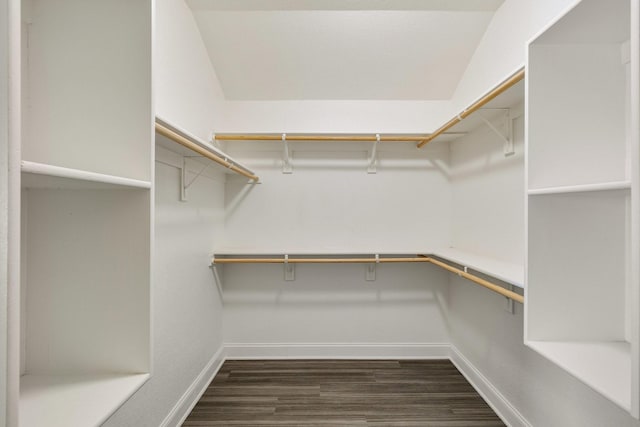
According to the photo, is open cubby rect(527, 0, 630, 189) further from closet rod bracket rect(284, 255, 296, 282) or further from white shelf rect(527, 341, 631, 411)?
closet rod bracket rect(284, 255, 296, 282)

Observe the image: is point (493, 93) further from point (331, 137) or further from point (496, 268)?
point (331, 137)

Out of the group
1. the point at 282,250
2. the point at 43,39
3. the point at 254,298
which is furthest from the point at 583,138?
the point at 254,298

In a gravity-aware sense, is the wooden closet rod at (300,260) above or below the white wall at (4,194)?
below

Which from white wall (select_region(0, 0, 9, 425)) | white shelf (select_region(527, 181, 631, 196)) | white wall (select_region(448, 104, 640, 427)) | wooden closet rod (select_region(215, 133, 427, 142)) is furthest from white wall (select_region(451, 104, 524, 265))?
white wall (select_region(0, 0, 9, 425))

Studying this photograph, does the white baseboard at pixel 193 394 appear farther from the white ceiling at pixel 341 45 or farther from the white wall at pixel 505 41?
the white wall at pixel 505 41

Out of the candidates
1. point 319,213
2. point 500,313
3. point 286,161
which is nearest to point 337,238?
point 319,213

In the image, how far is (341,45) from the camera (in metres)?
2.19

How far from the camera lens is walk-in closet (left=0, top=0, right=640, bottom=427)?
30.8 inches

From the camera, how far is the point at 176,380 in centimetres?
179

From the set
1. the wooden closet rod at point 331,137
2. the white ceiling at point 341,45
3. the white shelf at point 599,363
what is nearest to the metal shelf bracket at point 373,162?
the wooden closet rod at point 331,137

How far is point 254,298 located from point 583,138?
7.59 feet

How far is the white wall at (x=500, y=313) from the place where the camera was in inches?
55.6

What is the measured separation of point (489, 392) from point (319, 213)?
1.65 m

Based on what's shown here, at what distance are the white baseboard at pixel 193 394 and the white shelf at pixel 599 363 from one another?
68.4 inches
